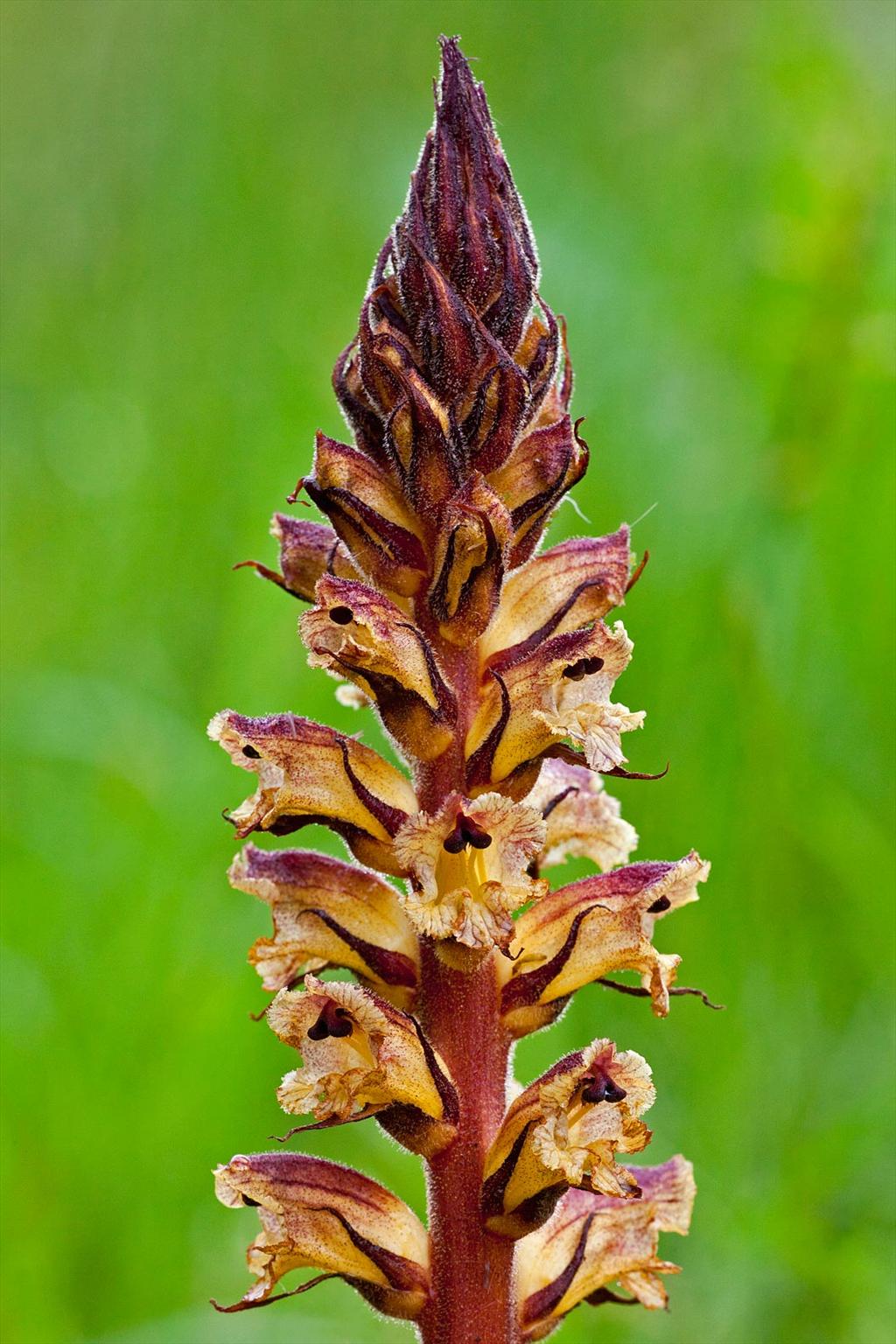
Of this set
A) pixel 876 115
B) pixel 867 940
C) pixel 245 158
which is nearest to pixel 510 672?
pixel 867 940

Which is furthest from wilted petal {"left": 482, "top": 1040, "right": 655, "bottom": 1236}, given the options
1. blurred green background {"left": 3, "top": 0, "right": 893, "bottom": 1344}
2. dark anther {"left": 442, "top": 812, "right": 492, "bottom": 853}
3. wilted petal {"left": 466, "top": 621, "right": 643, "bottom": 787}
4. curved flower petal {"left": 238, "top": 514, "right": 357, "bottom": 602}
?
blurred green background {"left": 3, "top": 0, "right": 893, "bottom": 1344}

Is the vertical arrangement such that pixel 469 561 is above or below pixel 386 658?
above

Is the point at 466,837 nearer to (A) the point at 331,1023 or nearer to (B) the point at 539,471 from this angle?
(A) the point at 331,1023

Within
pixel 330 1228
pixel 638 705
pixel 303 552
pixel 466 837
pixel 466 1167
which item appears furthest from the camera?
pixel 638 705

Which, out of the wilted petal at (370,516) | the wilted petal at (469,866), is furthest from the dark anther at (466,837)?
the wilted petal at (370,516)

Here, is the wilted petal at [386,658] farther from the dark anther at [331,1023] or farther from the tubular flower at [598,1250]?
the tubular flower at [598,1250]

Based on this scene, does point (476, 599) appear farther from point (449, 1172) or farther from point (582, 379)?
point (582, 379)

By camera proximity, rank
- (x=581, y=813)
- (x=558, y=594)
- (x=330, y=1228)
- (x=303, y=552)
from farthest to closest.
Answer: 1. (x=581, y=813)
2. (x=303, y=552)
3. (x=558, y=594)
4. (x=330, y=1228)

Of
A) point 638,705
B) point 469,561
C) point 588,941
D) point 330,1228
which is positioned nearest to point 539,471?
point 469,561
